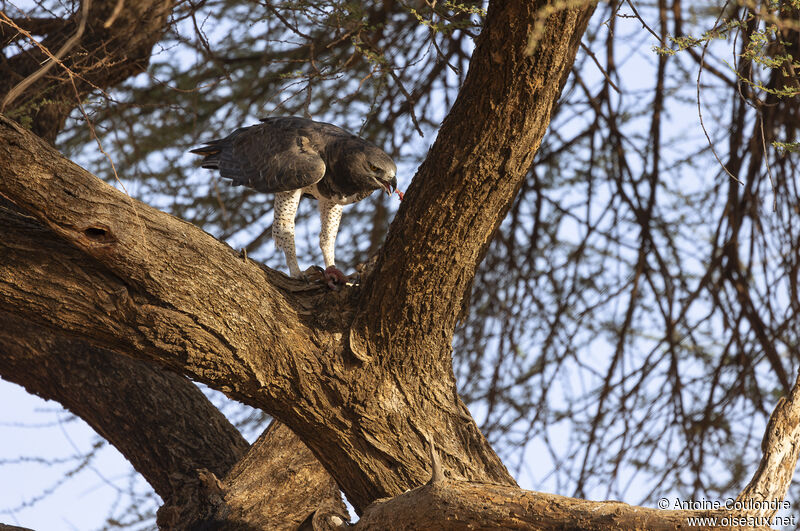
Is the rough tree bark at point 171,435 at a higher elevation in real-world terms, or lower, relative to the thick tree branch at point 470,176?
lower

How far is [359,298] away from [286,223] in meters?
0.46

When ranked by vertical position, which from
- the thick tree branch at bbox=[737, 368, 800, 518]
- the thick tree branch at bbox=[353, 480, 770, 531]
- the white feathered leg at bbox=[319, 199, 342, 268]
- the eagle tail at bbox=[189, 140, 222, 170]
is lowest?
the thick tree branch at bbox=[353, 480, 770, 531]

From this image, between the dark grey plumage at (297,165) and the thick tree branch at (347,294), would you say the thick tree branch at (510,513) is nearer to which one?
the thick tree branch at (347,294)

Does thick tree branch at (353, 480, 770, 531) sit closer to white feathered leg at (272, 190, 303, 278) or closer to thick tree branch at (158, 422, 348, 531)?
thick tree branch at (158, 422, 348, 531)

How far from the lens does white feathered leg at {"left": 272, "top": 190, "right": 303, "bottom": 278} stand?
3.17 metres

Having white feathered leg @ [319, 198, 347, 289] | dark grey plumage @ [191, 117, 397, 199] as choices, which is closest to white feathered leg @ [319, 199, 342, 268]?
white feathered leg @ [319, 198, 347, 289]

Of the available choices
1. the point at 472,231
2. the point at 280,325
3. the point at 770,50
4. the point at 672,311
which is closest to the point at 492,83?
the point at 472,231

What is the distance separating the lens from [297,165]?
9.91 feet

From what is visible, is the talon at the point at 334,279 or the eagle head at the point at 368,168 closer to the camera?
the talon at the point at 334,279

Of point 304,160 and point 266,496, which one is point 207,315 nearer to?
point 304,160

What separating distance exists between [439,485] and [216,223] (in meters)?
2.94

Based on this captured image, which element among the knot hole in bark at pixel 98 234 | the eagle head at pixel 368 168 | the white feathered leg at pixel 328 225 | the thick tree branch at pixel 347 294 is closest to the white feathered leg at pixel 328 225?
the white feathered leg at pixel 328 225

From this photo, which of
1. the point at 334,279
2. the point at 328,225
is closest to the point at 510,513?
the point at 334,279

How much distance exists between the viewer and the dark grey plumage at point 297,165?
3051 millimetres
